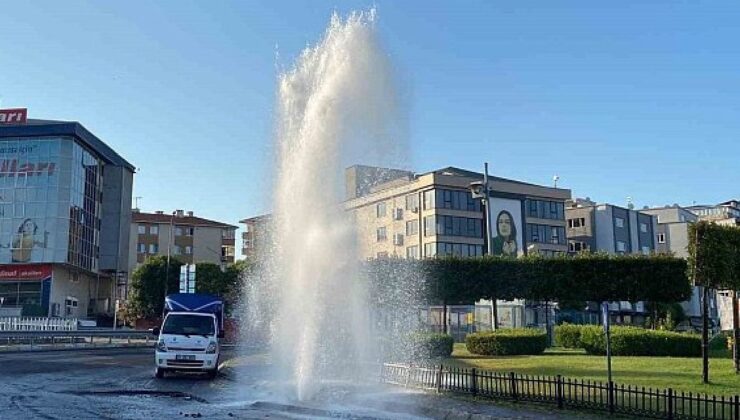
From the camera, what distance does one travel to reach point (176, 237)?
114 metres

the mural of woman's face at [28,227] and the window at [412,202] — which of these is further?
the window at [412,202]

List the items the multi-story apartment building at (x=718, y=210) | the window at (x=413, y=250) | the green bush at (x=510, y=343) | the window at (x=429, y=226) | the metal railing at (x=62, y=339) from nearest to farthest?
the green bush at (x=510, y=343), the metal railing at (x=62, y=339), the window at (x=429, y=226), the window at (x=413, y=250), the multi-story apartment building at (x=718, y=210)

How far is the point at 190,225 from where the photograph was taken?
11456cm

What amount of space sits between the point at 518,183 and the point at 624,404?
8167 centimetres

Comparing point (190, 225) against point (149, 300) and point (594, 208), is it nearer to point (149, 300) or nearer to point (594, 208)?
point (149, 300)

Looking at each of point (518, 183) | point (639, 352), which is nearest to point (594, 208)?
point (518, 183)

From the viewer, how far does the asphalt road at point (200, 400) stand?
45.4 feet

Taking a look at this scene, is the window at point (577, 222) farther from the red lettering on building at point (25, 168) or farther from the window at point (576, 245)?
the red lettering on building at point (25, 168)

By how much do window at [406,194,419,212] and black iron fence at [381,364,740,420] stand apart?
227ft

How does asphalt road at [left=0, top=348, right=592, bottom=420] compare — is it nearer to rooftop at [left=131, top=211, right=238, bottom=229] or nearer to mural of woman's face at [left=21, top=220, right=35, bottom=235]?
mural of woman's face at [left=21, top=220, right=35, bottom=235]

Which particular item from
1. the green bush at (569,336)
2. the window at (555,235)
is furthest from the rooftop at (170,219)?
the green bush at (569,336)

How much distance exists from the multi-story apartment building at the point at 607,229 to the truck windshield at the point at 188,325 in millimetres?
85374

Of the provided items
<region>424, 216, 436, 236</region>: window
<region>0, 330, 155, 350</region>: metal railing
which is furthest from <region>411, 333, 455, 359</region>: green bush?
<region>424, 216, 436, 236</region>: window

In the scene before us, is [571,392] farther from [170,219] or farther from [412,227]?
[170,219]
